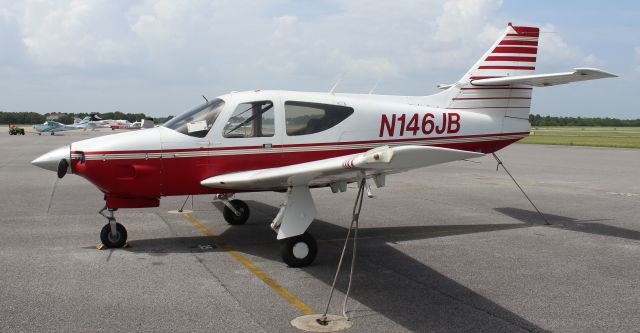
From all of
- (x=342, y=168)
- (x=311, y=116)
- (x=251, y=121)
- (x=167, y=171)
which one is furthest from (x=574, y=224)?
(x=167, y=171)

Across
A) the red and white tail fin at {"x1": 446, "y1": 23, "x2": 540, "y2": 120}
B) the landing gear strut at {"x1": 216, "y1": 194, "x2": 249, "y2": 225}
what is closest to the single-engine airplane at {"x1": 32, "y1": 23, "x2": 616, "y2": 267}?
the red and white tail fin at {"x1": 446, "y1": 23, "x2": 540, "y2": 120}

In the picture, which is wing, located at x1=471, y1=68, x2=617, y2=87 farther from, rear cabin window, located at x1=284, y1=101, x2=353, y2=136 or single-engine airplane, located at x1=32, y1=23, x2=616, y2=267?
rear cabin window, located at x1=284, y1=101, x2=353, y2=136

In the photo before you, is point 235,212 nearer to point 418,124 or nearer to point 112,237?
point 112,237

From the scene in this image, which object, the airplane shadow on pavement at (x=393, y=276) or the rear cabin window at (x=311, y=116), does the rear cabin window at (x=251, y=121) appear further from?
the airplane shadow on pavement at (x=393, y=276)

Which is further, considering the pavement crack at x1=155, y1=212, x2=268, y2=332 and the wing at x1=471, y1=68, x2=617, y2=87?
the wing at x1=471, y1=68, x2=617, y2=87

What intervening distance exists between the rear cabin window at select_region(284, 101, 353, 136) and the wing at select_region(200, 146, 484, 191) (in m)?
0.98

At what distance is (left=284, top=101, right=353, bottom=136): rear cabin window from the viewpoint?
787 centimetres

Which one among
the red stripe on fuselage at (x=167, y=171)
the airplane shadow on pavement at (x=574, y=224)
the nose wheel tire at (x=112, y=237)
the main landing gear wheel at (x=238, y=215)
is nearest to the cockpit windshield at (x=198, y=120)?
the red stripe on fuselage at (x=167, y=171)

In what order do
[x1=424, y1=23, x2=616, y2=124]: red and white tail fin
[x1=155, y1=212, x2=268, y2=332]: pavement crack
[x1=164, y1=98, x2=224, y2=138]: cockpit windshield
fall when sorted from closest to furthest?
[x1=155, y1=212, x2=268, y2=332]: pavement crack < [x1=164, y1=98, x2=224, y2=138]: cockpit windshield < [x1=424, y1=23, x2=616, y2=124]: red and white tail fin

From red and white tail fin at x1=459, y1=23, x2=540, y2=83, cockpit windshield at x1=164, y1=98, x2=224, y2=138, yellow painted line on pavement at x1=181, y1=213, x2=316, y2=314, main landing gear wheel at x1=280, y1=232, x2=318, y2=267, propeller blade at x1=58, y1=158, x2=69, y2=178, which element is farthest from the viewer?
red and white tail fin at x1=459, y1=23, x2=540, y2=83

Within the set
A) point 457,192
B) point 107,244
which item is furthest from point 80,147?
point 457,192

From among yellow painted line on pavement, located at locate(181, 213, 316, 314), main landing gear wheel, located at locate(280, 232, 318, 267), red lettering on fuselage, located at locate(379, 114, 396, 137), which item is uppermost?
red lettering on fuselage, located at locate(379, 114, 396, 137)

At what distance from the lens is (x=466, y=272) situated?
21.6 ft

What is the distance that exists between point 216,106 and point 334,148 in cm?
185
